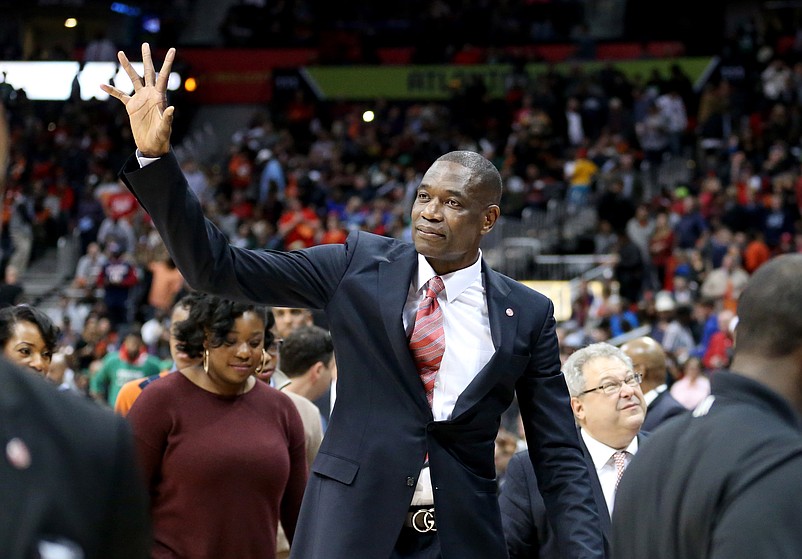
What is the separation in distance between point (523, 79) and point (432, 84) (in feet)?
6.88

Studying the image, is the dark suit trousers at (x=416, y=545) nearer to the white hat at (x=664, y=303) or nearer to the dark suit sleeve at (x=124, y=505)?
the dark suit sleeve at (x=124, y=505)

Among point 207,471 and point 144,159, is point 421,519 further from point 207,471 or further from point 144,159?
point 144,159

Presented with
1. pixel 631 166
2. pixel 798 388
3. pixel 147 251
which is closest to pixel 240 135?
pixel 147 251

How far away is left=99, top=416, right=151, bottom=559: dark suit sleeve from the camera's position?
1.69 meters

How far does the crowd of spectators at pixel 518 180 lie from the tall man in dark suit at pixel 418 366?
410 inches

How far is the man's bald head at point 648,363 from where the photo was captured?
698cm

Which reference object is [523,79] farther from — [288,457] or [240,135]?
[288,457]

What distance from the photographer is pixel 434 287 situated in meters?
4.21

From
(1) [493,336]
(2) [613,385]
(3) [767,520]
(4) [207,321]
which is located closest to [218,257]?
(1) [493,336]

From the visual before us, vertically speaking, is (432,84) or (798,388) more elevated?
(432,84)

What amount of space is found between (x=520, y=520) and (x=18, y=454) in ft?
11.9

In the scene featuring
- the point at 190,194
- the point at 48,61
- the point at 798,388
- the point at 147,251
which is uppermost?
the point at 48,61

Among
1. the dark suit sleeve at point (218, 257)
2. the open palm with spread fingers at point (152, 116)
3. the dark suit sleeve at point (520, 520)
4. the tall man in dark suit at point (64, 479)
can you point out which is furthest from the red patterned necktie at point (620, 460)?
the tall man in dark suit at point (64, 479)

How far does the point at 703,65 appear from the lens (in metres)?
26.0
